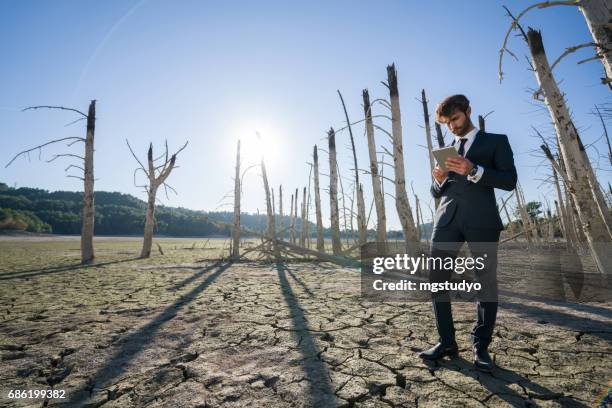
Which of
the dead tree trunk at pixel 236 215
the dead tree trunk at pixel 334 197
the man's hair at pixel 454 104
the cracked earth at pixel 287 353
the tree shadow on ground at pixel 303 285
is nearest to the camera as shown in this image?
the cracked earth at pixel 287 353

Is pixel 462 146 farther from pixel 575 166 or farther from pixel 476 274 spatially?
pixel 575 166

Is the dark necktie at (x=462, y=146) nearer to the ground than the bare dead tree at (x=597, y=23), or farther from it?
nearer to the ground

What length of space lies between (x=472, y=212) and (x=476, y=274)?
437 mm

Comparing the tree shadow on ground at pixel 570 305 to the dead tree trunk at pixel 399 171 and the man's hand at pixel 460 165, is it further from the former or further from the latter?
the man's hand at pixel 460 165

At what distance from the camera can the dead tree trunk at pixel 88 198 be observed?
968cm

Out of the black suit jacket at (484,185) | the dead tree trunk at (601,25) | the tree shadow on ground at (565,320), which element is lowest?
the tree shadow on ground at (565,320)

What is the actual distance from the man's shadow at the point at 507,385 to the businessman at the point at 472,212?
0.19 feet

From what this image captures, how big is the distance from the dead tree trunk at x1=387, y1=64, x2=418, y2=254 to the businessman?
443 cm

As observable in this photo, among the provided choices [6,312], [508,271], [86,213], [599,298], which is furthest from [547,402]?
[86,213]

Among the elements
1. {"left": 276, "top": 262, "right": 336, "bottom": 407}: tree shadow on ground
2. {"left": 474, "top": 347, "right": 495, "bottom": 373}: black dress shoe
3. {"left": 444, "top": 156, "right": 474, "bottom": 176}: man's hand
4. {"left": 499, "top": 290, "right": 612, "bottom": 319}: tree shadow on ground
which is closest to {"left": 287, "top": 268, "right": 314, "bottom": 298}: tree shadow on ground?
{"left": 276, "top": 262, "right": 336, "bottom": 407}: tree shadow on ground

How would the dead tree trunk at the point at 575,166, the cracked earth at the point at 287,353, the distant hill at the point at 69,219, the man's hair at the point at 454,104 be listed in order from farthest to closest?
the distant hill at the point at 69,219 → the dead tree trunk at the point at 575,166 → the man's hair at the point at 454,104 → the cracked earth at the point at 287,353

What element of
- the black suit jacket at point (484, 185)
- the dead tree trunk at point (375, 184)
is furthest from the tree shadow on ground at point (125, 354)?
the dead tree trunk at point (375, 184)

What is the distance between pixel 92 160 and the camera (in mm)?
10023

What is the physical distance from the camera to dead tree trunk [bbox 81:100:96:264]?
968 cm
